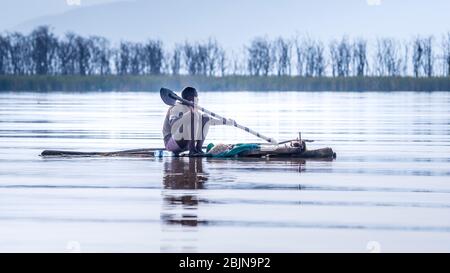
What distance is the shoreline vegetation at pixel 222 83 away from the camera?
7281cm

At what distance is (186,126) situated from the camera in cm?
1981

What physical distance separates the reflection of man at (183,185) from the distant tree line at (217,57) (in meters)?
65.0

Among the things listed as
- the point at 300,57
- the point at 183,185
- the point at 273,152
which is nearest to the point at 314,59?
the point at 300,57

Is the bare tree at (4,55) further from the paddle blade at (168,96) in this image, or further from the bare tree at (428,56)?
the paddle blade at (168,96)

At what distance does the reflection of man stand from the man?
0.75ft

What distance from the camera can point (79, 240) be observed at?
11.9 meters

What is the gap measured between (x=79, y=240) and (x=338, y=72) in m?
73.0

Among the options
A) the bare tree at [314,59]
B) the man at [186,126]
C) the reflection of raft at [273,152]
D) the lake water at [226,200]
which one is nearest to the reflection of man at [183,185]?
the lake water at [226,200]

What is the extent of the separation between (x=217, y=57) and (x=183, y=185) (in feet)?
245

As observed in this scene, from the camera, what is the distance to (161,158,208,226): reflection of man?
13.3 meters

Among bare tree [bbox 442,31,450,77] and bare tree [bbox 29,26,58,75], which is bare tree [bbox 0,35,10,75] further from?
bare tree [bbox 442,31,450,77]

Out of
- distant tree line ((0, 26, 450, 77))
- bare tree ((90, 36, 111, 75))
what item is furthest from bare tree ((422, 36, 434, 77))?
bare tree ((90, 36, 111, 75))

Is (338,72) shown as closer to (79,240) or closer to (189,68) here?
(189,68)
